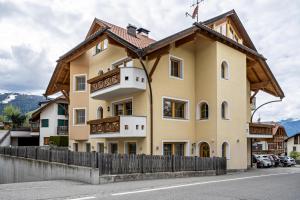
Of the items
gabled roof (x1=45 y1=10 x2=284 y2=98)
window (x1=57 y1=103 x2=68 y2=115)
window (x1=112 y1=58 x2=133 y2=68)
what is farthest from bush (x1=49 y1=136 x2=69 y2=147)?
window (x1=112 y1=58 x2=133 y2=68)

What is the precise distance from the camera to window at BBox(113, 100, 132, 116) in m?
22.3

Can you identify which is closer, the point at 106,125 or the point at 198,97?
the point at 106,125

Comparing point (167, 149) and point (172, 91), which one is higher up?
point (172, 91)

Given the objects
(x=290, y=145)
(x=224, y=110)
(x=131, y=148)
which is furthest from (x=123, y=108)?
(x=290, y=145)

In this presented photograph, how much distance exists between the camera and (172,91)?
70.2 ft

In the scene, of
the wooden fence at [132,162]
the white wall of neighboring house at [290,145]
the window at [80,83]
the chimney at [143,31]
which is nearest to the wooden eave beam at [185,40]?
the chimney at [143,31]

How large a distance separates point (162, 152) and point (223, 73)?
23.2 ft

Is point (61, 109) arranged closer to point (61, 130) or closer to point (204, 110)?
point (61, 130)

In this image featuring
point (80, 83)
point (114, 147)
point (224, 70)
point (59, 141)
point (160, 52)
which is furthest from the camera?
point (59, 141)

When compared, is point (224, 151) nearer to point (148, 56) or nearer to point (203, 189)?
point (148, 56)

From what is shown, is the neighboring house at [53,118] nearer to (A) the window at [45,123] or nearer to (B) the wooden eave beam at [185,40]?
(A) the window at [45,123]

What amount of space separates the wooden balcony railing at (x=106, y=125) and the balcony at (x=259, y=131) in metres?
10.4

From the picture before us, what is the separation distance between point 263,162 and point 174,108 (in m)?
15.1

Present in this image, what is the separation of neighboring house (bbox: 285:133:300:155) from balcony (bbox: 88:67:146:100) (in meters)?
49.4
